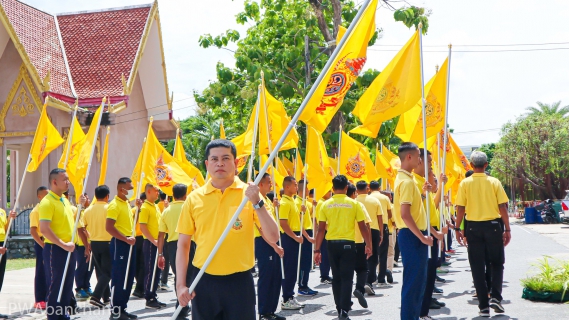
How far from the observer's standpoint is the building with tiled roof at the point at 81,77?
19.6m

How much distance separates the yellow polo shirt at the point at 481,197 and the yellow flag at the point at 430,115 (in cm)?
89

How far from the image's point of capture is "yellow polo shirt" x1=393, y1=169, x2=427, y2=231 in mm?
6496

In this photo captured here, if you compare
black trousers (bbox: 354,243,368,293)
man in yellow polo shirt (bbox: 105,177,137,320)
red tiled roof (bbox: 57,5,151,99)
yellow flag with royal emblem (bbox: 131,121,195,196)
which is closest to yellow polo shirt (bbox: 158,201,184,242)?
man in yellow polo shirt (bbox: 105,177,137,320)

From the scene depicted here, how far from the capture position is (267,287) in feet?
26.8

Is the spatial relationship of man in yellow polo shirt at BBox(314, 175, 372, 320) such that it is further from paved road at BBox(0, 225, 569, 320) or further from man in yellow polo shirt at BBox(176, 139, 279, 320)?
man in yellow polo shirt at BBox(176, 139, 279, 320)

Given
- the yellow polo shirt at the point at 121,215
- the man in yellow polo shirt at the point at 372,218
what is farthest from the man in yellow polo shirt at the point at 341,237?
the yellow polo shirt at the point at 121,215

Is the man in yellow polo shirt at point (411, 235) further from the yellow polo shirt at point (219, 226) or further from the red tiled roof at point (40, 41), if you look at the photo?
the red tiled roof at point (40, 41)

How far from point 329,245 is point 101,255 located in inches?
140

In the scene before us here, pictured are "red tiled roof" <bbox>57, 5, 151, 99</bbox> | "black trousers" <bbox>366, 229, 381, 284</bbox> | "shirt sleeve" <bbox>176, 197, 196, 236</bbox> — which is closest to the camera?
"shirt sleeve" <bbox>176, 197, 196, 236</bbox>

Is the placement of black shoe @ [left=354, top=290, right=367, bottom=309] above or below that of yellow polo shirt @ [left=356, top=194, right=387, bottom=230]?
below

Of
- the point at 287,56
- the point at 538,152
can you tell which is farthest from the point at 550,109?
Answer: the point at 287,56

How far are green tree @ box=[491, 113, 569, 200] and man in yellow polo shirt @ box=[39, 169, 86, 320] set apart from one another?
39397mm

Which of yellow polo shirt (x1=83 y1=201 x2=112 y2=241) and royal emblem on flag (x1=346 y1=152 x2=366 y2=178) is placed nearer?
yellow polo shirt (x1=83 y1=201 x2=112 y2=241)

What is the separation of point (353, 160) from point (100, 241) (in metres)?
6.51
